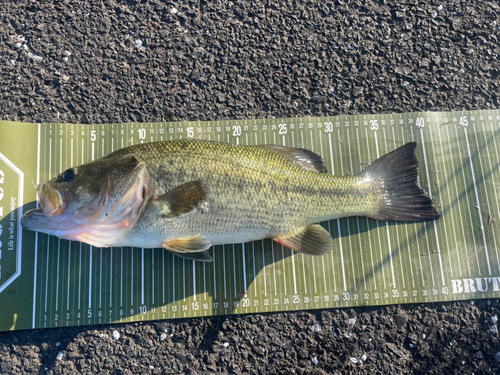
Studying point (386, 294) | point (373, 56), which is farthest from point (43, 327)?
point (373, 56)

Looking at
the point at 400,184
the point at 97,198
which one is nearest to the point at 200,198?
the point at 97,198

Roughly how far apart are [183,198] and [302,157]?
1315 mm

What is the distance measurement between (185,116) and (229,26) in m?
1.21

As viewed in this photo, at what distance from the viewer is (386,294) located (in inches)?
119

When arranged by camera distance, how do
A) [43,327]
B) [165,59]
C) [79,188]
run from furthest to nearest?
[165,59]
[43,327]
[79,188]

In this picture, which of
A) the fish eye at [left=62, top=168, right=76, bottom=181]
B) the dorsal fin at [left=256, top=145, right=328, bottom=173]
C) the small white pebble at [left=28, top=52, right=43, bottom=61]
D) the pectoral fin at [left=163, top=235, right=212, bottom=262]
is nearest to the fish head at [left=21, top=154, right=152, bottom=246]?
the fish eye at [left=62, top=168, right=76, bottom=181]

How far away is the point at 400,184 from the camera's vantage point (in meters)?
3.04

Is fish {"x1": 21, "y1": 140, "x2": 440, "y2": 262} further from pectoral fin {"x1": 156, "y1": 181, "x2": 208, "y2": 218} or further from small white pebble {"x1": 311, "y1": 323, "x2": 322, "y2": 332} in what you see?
small white pebble {"x1": 311, "y1": 323, "x2": 322, "y2": 332}

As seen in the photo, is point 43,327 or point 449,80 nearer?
point 43,327

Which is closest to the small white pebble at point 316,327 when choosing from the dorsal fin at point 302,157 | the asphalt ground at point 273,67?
the asphalt ground at point 273,67

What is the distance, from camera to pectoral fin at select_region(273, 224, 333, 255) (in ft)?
9.23

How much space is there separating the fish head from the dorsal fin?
1313 mm

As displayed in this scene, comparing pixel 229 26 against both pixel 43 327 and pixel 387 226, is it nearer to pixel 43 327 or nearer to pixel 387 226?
pixel 387 226

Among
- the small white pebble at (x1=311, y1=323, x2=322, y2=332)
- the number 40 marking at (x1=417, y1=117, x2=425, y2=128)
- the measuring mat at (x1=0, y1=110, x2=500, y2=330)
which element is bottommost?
the small white pebble at (x1=311, y1=323, x2=322, y2=332)
